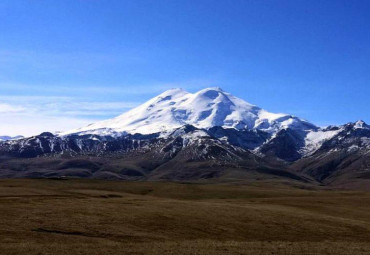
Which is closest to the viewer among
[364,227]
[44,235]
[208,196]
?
[44,235]

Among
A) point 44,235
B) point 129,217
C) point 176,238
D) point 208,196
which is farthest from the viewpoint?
point 208,196

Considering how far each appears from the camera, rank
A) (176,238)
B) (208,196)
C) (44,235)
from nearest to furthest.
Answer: (44,235) < (176,238) < (208,196)

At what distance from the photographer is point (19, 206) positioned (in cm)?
6975

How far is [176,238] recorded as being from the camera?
5706 cm

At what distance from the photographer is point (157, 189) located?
156625mm

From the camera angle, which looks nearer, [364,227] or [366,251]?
[366,251]

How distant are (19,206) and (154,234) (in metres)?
23.6

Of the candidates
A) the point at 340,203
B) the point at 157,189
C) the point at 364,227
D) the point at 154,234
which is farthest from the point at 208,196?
the point at 154,234

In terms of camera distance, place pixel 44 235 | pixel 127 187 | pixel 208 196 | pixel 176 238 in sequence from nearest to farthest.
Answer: pixel 44 235 → pixel 176 238 → pixel 208 196 → pixel 127 187

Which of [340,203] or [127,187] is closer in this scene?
[340,203]

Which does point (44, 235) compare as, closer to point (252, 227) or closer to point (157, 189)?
point (252, 227)

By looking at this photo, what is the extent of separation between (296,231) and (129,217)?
23.2 meters

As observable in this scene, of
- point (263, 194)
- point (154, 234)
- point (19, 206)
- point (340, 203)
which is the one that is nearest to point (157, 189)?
point (263, 194)

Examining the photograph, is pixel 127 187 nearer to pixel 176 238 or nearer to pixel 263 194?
pixel 263 194
